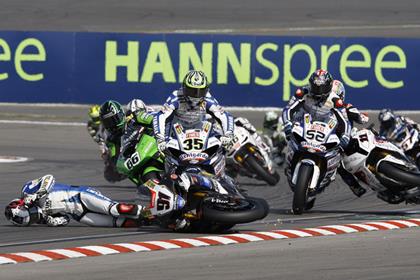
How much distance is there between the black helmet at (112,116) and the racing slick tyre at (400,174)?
10.3 ft

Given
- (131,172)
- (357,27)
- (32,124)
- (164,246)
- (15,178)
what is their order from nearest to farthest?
(164,246) < (131,172) < (15,178) < (32,124) < (357,27)

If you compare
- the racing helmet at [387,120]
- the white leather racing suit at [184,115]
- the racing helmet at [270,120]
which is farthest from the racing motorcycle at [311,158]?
the racing helmet at [270,120]

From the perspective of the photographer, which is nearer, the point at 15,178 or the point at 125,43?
the point at 15,178

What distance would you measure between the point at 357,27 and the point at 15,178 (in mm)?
20832

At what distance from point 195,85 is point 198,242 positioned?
2.67 metres

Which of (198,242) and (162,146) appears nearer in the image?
(198,242)

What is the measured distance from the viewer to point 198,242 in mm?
12906

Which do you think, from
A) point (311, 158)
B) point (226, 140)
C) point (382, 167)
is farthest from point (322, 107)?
point (226, 140)

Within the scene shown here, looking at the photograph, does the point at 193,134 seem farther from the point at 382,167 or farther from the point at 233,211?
the point at 382,167

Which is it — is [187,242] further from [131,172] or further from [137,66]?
[137,66]

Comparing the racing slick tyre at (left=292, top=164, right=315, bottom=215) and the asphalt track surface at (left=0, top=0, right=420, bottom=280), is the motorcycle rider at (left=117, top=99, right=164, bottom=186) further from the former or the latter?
the racing slick tyre at (left=292, top=164, right=315, bottom=215)

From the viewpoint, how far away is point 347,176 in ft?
56.0

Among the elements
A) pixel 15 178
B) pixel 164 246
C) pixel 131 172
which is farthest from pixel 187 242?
pixel 15 178

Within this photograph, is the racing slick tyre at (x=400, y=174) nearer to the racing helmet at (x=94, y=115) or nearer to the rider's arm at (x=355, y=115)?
the rider's arm at (x=355, y=115)
